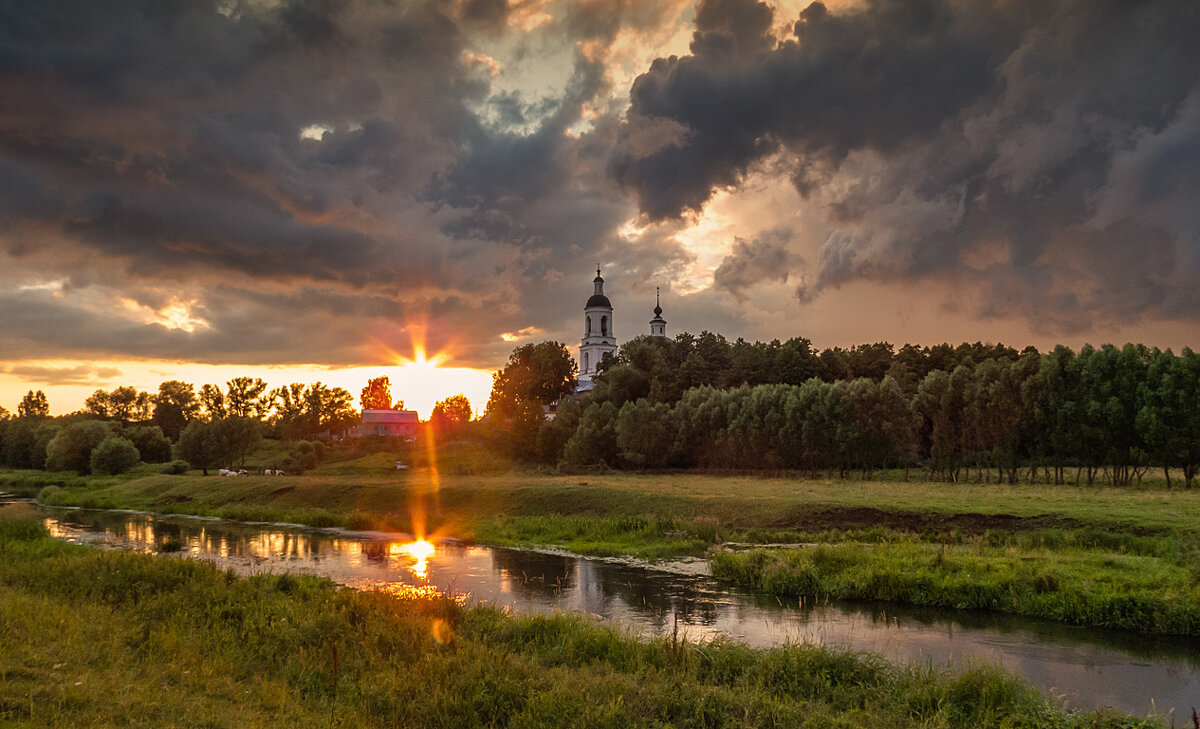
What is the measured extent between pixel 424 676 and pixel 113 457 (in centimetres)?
11439

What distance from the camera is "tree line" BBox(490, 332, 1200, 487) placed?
62219 millimetres

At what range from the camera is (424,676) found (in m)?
15.4

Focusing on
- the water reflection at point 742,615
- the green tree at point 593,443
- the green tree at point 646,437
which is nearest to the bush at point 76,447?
the green tree at point 593,443

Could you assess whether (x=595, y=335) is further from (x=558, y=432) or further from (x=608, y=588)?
(x=608, y=588)

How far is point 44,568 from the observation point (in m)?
25.6

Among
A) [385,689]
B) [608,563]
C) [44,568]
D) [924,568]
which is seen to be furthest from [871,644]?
[44,568]

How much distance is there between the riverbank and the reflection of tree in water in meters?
2.90

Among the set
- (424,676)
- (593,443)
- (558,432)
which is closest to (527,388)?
(558,432)

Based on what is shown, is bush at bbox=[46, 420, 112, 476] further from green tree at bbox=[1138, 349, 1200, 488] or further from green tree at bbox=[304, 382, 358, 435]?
green tree at bbox=[1138, 349, 1200, 488]

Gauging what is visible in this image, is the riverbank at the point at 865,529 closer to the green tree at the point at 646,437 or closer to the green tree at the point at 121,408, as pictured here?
the green tree at the point at 646,437

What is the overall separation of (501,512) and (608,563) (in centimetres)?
2017

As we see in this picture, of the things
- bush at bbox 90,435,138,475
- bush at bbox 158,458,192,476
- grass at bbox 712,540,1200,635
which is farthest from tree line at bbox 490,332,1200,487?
bush at bbox 90,435,138,475

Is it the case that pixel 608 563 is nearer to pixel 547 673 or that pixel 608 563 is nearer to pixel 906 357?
pixel 547 673

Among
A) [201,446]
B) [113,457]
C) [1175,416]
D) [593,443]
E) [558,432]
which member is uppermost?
[1175,416]
